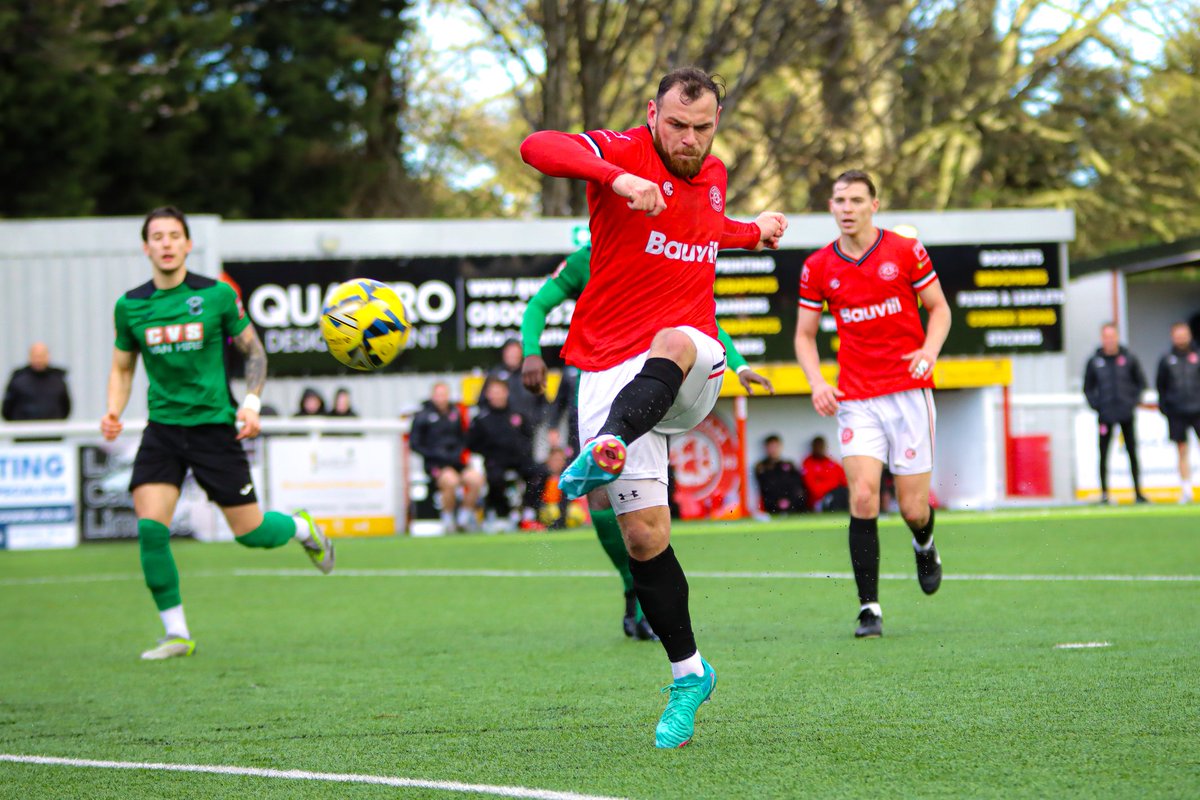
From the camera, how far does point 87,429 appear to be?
18328mm

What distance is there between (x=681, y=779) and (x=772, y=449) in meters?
15.7

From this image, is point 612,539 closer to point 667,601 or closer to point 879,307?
point 879,307

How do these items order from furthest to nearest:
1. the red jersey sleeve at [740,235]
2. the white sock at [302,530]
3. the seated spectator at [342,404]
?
the seated spectator at [342,404]
the white sock at [302,530]
the red jersey sleeve at [740,235]

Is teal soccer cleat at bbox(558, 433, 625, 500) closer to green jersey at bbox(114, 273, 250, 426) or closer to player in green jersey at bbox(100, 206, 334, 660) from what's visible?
player in green jersey at bbox(100, 206, 334, 660)

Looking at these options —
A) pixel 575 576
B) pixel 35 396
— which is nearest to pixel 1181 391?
pixel 575 576

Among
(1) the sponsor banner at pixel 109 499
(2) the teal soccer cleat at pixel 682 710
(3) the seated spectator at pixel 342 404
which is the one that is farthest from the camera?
(3) the seated spectator at pixel 342 404

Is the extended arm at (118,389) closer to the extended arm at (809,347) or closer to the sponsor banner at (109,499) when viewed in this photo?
the extended arm at (809,347)

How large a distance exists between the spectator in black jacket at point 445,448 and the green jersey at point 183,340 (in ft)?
33.1

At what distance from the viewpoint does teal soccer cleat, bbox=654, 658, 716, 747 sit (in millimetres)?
4875

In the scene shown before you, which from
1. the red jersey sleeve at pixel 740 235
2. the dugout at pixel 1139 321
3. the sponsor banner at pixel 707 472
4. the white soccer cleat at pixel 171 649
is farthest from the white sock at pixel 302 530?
the dugout at pixel 1139 321

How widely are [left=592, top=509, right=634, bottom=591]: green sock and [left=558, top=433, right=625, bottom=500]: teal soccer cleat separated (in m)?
2.89

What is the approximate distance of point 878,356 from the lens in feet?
26.4

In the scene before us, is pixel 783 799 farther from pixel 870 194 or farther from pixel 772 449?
pixel 772 449

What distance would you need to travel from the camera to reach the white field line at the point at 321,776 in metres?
4.21
